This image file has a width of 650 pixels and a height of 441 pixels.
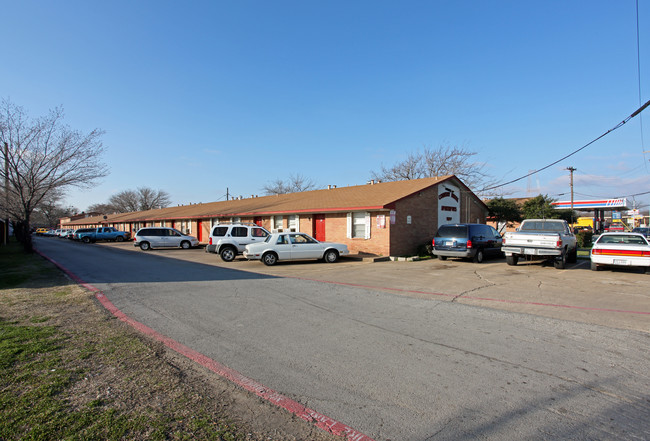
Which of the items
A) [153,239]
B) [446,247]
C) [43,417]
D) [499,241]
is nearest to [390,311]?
[43,417]

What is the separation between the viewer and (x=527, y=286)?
10648 millimetres

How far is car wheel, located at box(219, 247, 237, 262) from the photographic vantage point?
18.8 meters

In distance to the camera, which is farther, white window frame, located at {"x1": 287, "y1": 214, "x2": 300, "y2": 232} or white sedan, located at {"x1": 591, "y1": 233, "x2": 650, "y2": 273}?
white window frame, located at {"x1": 287, "y1": 214, "x2": 300, "y2": 232}

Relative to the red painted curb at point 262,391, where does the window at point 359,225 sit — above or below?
above

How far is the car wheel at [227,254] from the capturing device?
61.6 feet

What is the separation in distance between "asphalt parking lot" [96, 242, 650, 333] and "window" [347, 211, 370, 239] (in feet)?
14.0

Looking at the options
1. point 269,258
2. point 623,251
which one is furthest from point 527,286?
point 269,258

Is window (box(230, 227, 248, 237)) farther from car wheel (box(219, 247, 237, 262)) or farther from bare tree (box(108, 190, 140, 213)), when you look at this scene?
bare tree (box(108, 190, 140, 213))

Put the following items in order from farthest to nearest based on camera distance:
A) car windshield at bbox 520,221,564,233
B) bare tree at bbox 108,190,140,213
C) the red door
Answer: bare tree at bbox 108,190,140,213 → the red door → car windshield at bbox 520,221,564,233

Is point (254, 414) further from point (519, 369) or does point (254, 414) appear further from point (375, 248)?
point (375, 248)

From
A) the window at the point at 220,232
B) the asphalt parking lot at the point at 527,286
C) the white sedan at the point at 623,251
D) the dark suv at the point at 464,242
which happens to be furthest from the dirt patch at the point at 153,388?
the dark suv at the point at 464,242

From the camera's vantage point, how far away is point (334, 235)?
2203 cm

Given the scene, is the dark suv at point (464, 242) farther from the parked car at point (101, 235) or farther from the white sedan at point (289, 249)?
the parked car at point (101, 235)

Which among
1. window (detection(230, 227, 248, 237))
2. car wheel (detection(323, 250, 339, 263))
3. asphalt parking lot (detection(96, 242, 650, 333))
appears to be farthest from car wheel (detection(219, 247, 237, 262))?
asphalt parking lot (detection(96, 242, 650, 333))
